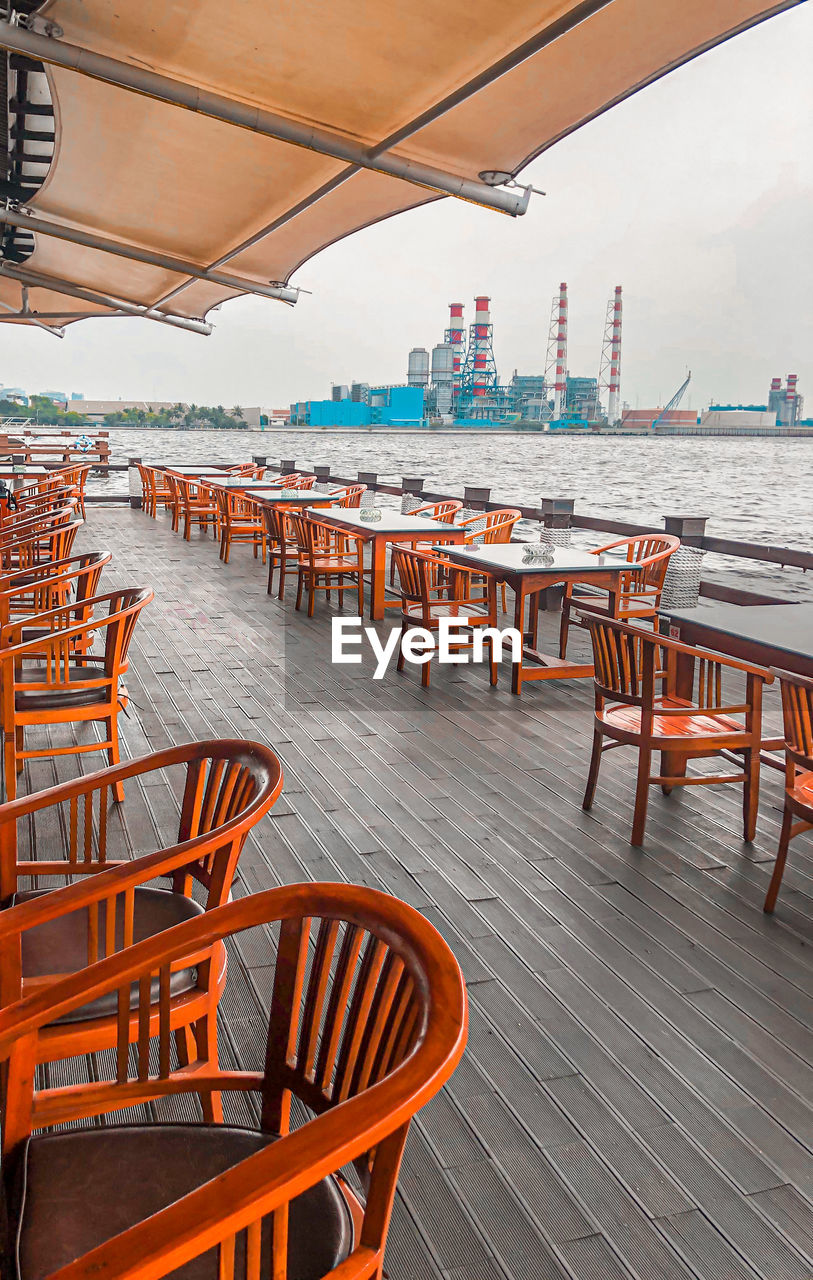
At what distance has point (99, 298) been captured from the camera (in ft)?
30.3

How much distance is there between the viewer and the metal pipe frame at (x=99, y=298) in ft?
28.0

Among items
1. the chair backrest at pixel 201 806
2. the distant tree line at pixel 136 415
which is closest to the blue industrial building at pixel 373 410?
the distant tree line at pixel 136 415

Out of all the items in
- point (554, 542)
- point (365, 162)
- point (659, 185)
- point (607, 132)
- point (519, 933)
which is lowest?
point (519, 933)

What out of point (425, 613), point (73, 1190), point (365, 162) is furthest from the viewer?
point (425, 613)

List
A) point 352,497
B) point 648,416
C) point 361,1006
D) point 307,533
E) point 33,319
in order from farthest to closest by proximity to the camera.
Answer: point 648,416
point 33,319
point 352,497
point 307,533
point 361,1006

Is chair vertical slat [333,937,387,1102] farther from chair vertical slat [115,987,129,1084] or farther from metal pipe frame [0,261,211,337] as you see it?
metal pipe frame [0,261,211,337]

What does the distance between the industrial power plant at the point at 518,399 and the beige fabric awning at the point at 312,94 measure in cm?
4619

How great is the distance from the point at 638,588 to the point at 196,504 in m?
7.13

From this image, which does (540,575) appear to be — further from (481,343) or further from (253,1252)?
(481,343)

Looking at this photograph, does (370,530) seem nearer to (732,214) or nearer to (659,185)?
(732,214)

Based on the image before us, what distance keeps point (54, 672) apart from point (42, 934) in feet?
5.43

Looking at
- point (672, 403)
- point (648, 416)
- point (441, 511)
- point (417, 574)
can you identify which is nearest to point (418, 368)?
point (648, 416)

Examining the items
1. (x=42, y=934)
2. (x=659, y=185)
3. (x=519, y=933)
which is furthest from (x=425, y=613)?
(x=659, y=185)

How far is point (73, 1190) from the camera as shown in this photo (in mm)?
1105
